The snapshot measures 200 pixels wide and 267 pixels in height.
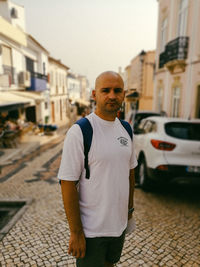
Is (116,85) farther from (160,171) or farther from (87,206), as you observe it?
(160,171)

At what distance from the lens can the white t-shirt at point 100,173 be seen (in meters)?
1.28

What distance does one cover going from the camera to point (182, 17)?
1004cm

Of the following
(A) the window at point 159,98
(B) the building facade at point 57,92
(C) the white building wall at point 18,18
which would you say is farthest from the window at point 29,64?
(A) the window at point 159,98

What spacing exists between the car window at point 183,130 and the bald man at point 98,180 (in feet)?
8.70

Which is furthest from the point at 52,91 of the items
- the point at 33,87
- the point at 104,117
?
the point at 104,117

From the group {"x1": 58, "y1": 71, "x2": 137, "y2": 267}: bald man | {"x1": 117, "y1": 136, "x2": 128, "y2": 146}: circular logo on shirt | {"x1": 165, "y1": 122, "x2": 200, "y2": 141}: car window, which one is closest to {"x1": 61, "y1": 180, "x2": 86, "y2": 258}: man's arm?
{"x1": 58, "y1": 71, "x2": 137, "y2": 267}: bald man

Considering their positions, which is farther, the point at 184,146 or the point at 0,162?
the point at 0,162

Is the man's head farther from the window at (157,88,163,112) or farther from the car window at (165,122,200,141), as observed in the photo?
the window at (157,88,163,112)

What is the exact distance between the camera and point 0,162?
693 centimetres

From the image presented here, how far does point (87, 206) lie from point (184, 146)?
9.17 feet

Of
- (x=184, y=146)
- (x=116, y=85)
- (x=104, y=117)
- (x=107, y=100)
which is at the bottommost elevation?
(x=184, y=146)

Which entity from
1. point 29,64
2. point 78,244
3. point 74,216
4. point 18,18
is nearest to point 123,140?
point 74,216

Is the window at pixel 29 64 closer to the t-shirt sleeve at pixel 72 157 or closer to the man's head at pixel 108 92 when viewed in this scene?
the man's head at pixel 108 92

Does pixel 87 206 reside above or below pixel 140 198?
above
